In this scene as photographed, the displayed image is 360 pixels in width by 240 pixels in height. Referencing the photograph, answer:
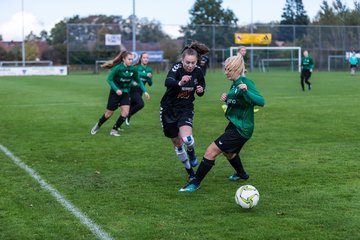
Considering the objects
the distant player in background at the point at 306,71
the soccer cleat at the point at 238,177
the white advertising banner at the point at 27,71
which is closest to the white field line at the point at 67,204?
the soccer cleat at the point at 238,177

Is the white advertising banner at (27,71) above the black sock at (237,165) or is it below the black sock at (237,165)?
above

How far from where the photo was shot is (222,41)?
60906mm

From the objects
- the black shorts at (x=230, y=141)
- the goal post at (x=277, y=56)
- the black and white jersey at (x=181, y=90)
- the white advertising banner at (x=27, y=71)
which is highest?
the goal post at (x=277, y=56)

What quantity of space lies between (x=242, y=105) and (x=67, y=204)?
2.37 m

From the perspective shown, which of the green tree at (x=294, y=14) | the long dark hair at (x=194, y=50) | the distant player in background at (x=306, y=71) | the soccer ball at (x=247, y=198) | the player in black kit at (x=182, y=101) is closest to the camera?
the soccer ball at (x=247, y=198)

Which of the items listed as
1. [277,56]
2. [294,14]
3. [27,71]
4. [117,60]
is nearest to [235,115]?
[117,60]

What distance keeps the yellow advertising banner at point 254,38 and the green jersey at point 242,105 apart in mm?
54003

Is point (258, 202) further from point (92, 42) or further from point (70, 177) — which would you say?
point (92, 42)

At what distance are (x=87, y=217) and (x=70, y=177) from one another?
2.16 m

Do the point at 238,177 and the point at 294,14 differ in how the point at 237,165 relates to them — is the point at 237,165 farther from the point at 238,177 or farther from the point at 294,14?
the point at 294,14

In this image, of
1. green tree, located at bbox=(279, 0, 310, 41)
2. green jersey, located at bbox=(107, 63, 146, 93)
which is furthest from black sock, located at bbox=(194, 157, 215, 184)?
green tree, located at bbox=(279, 0, 310, 41)

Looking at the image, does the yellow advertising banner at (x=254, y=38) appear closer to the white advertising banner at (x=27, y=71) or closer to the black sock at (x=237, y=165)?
the white advertising banner at (x=27, y=71)

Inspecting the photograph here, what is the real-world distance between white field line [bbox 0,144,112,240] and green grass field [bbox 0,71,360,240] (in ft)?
0.22

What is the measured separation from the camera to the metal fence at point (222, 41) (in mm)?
58469
